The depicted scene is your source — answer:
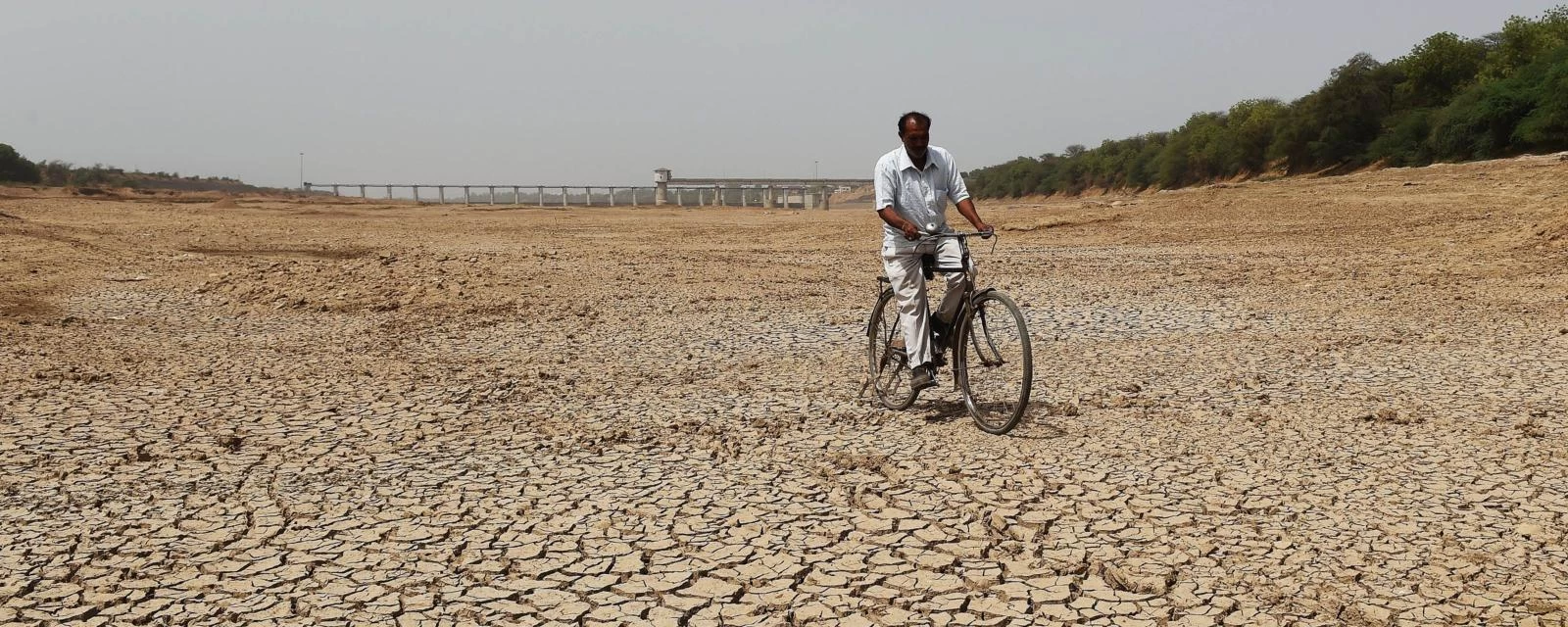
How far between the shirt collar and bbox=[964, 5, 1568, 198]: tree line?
3245cm

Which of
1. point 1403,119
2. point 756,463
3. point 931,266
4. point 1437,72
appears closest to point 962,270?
point 931,266

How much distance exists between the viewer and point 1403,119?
40094 mm

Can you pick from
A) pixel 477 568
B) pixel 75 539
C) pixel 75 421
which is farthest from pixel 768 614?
pixel 75 421

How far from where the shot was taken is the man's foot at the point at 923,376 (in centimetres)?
611

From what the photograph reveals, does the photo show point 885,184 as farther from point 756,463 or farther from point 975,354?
point 756,463

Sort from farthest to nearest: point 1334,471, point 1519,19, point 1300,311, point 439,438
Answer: point 1519,19 → point 1300,311 → point 439,438 → point 1334,471

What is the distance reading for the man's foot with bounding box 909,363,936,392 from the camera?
20.1 ft

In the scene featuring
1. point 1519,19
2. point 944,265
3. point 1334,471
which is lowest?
point 1334,471

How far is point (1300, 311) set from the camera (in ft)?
35.6

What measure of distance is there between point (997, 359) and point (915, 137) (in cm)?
124

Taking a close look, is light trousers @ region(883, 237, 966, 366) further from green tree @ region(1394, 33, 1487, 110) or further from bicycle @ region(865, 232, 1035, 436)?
green tree @ region(1394, 33, 1487, 110)

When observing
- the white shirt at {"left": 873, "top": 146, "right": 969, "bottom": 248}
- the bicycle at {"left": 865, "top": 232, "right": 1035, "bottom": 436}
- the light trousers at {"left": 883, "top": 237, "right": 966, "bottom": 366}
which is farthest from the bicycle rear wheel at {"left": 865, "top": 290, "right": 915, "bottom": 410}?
the white shirt at {"left": 873, "top": 146, "right": 969, "bottom": 248}

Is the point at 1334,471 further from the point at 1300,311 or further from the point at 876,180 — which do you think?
the point at 1300,311

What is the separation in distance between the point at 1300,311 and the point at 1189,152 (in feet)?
175
